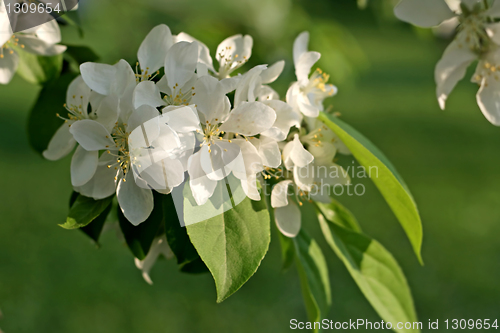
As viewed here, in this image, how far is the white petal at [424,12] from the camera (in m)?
0.91

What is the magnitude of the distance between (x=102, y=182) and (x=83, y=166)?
47 millimetres

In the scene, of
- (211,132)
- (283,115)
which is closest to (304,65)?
(283,115)

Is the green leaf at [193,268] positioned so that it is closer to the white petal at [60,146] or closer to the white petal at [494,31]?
the white petal at [60,146]

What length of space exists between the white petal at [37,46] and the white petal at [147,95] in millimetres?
352

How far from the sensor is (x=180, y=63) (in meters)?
0.75

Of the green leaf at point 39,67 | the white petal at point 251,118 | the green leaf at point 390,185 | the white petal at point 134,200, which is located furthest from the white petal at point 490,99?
the green leaf at point 39,67

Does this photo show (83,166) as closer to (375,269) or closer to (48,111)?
(48,111)

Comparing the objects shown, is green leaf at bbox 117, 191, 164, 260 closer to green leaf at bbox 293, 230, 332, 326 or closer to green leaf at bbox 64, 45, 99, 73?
green leaf at bbox 293, 230, 332, 326

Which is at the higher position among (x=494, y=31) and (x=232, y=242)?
(x=494, y=31)

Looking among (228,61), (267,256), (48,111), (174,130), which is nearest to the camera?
(174,130)

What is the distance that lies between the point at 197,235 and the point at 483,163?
3989 mm

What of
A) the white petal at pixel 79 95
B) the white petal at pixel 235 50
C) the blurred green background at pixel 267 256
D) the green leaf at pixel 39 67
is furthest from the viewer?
the blurred green background at pixel 267 256

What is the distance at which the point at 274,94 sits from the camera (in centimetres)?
83

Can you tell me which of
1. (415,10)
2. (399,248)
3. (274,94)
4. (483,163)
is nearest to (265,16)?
(415,10)
